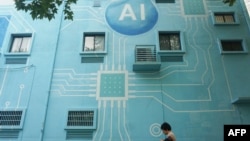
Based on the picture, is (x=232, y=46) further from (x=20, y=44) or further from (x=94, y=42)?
(x=20, y=44)

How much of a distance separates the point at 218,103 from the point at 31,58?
264 inches

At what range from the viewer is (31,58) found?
9.09m

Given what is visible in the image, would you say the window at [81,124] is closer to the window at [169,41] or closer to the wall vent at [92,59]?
the wall vent at [92,59]

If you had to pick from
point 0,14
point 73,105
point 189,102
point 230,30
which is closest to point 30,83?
point 73,105

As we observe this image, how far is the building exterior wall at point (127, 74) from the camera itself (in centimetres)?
789

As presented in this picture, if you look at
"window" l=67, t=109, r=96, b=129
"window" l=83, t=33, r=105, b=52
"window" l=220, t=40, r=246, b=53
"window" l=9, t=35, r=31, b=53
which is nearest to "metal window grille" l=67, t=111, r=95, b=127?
"window" l=67, t=109, r=96, b=129

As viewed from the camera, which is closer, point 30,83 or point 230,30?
point 30,83

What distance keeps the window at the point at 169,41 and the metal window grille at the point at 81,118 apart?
3.54 meters

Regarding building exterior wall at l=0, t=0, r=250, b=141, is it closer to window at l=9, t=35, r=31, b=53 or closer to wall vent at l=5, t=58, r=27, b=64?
wall vent at l=5, t=58, r=27, b=64

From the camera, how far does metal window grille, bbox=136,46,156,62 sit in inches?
340

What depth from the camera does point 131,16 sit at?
989cm

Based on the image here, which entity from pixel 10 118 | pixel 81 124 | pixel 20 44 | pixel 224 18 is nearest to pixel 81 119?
pixel 81 124

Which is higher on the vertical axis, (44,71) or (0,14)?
(0,14)

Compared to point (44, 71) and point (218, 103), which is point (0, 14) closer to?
point (44, 71)
